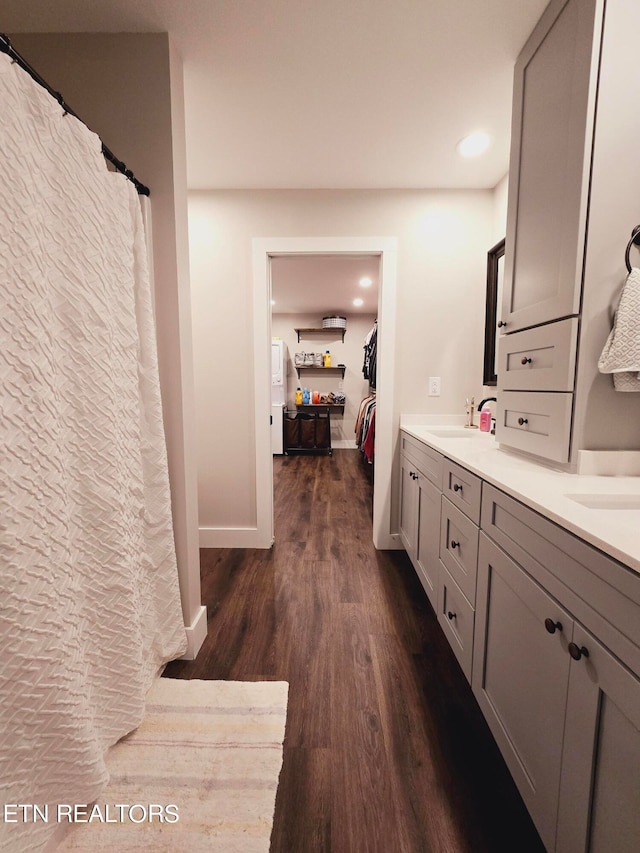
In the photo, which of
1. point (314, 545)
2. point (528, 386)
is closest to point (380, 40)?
point (528, 386)

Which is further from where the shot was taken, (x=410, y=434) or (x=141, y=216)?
(x=410, y=434)

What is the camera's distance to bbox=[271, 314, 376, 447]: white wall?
6.04 m

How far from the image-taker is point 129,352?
110cm

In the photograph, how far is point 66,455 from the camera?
0.90 m

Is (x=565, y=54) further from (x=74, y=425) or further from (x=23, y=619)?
(x=23, y=619)

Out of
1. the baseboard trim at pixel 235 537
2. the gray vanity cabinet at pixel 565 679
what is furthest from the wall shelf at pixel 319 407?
the gray vanity cabinet at pixel 565 679

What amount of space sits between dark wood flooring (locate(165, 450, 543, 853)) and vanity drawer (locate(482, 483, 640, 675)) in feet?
A: 2.27

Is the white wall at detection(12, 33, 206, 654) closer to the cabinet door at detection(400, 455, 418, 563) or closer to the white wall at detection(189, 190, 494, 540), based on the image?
the white wall at detection(189, 190, 494, 540)

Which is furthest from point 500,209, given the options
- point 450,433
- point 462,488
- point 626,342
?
point 462,488

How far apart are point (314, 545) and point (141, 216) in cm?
209

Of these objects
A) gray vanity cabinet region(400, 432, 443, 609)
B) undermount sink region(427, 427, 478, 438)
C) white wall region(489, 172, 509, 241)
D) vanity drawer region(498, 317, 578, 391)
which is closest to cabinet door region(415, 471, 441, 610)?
gray vanity cabinet region(400, 432, 443, 609)

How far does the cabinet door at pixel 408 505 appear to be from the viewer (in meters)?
1.97

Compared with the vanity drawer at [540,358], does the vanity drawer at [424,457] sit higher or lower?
lower

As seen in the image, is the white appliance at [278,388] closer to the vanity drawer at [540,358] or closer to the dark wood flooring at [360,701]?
the dark wood flooring at [360,701]
